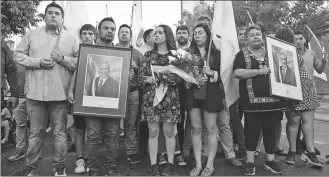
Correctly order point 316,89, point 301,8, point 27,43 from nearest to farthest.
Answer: point 27,43 → point 316,89 → point 301,8

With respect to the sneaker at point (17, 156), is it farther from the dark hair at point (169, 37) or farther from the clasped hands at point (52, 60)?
the dark hair at point (169, 37)

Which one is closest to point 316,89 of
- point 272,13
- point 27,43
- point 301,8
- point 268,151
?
point 268,151

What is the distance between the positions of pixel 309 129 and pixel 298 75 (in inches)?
34.6

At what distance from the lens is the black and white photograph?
3.60 m

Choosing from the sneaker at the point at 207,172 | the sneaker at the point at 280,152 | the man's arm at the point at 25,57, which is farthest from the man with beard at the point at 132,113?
the sneaker at the point at 280,152

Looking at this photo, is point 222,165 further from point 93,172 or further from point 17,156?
point 17,156

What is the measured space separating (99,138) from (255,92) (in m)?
2.10

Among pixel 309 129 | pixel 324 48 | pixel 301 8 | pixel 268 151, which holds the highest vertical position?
pixel 301 8

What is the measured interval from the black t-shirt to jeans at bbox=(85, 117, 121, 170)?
68.6 inches

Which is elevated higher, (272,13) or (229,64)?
(272,13)

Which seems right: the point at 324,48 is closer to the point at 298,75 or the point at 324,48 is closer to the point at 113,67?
the point at 298,75

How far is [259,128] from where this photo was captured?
390 cm

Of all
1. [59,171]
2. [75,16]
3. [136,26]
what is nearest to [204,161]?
[59,171]

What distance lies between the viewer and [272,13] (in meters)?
18.3
